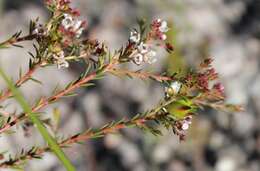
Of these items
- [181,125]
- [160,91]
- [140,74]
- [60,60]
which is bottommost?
[160,91]

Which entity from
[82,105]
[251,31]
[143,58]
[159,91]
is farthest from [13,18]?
[143,58]

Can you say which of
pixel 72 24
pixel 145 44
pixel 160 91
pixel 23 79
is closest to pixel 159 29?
pixel 145 44

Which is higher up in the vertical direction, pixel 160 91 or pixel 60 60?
pixel 60 60

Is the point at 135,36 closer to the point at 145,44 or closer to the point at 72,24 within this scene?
the point at 145,44

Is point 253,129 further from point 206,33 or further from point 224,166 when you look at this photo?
point 206,33

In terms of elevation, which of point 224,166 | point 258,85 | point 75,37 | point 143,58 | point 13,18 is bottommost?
point 224,166

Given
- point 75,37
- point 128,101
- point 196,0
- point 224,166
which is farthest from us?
point 196,0
